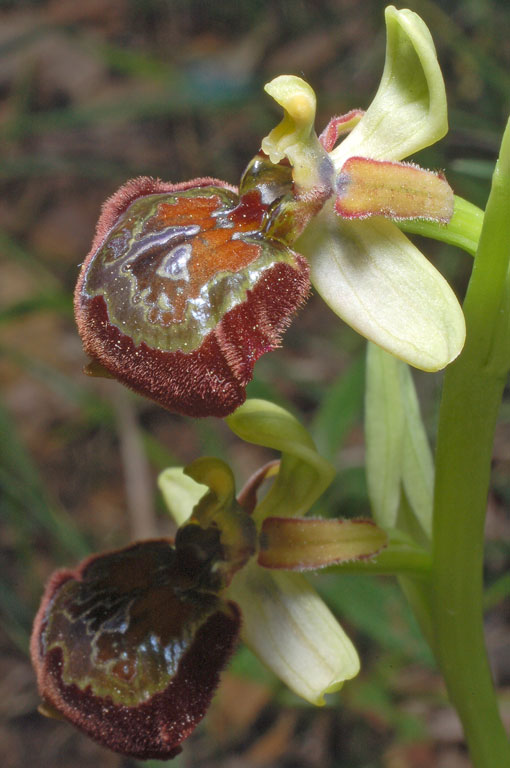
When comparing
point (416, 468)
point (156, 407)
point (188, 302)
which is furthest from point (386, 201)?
point (156, 407)

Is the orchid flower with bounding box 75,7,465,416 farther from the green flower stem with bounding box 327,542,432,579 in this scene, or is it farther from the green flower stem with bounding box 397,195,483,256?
the green flower stem with bounding box 327,542,432,579

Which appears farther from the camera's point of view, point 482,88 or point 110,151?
point 110,151

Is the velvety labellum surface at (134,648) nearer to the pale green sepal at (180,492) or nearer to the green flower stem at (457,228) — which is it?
the pale green sepal at (180,492)

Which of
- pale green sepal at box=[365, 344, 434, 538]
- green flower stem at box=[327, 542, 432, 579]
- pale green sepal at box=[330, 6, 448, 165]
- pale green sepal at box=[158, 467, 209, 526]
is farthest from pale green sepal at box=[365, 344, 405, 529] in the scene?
pale green sepal at box=[330, 6, 448, 165]

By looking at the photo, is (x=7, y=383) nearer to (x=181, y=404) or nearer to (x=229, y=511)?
(x=229, y=511)

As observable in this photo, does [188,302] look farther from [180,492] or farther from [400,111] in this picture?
[180,492]

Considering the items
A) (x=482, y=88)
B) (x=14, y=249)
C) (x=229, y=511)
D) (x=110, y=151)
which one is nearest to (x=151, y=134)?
(x=110, y=151)
